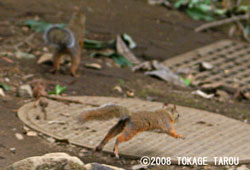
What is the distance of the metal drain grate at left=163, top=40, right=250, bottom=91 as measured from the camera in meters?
7.95

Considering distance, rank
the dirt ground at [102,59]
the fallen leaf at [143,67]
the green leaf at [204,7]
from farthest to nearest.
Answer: the green leaf at [204,7] < the fallen leaf at [143,67] < the dirt ground at [102,59]

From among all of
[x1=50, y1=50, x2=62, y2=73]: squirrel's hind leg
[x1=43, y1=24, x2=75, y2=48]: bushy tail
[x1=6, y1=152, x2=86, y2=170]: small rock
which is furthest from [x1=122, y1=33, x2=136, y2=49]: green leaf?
[x1=6, y1=152, x2=86, y2=170]: small rock

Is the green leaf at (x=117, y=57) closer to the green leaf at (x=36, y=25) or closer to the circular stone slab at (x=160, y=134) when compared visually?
the green leaf at (x=36, y=25)

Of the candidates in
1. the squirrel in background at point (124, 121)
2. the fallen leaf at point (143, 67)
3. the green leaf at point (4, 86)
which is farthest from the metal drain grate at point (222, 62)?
the squirrel in background at point (124, 121)

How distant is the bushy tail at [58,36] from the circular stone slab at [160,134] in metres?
1.08

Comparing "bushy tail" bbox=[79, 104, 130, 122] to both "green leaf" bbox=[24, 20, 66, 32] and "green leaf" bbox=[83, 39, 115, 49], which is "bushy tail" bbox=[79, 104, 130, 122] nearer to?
"green leaf" bbox=[83, 39, 115, 49]

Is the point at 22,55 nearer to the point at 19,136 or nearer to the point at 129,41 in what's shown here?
the point at 129,41

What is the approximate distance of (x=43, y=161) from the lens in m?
3.42

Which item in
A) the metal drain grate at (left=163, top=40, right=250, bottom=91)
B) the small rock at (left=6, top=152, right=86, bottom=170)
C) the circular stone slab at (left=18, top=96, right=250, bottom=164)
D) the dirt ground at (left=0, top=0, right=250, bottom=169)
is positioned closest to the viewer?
the small rock at (left=6, top=152, right=86, bottom=170)

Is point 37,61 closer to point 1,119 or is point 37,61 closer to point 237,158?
point 1,119

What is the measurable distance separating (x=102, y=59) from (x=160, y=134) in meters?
3.25

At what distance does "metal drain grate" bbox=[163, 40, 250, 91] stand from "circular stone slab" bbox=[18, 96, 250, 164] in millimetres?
2259

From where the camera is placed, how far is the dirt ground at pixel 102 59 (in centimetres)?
466

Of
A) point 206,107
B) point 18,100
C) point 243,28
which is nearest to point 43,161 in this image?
point 18,100
